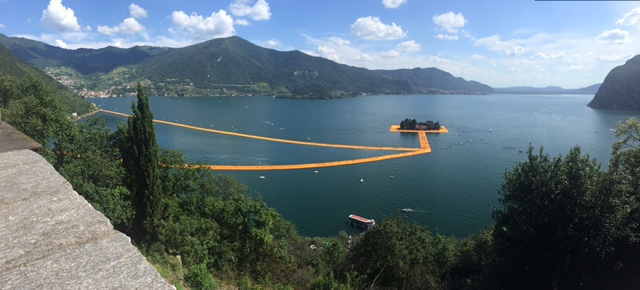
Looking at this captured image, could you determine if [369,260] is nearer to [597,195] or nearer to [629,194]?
[597,195]

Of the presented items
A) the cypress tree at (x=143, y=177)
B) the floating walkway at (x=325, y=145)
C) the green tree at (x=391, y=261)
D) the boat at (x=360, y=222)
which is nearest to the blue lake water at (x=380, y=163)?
the boat at (x=360, y=222)

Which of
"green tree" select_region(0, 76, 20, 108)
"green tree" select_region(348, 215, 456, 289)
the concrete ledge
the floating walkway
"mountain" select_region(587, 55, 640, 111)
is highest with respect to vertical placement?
"mountain" select_region(587, 55, 640, 111)

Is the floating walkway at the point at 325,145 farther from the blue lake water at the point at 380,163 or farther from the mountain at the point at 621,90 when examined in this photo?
the mountain at the point at 621,90

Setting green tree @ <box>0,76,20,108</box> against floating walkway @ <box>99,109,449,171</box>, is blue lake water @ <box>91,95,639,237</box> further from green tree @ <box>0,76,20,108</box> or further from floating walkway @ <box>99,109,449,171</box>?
green tree @ <box>0,76,20,108</box>

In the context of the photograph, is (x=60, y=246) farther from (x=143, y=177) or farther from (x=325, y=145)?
(x=325, y=145)

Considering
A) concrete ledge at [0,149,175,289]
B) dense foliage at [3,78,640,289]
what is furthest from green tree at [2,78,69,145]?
concrete ledge at [0,149,175,289]

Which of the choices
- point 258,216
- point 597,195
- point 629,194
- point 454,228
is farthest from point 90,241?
point 454,228

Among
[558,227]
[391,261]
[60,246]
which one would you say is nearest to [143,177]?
[391,261]
